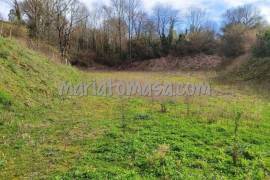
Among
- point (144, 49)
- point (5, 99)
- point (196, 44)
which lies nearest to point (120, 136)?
point (5, 99)

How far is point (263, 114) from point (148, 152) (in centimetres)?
495

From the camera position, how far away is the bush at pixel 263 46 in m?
20.3

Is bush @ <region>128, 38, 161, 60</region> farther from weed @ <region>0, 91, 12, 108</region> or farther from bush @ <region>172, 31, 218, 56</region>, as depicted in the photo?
weed @ <region>0, 91, 12, 108</region>

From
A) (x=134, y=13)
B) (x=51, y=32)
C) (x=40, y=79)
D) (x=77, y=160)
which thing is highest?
(x=134, y=13)

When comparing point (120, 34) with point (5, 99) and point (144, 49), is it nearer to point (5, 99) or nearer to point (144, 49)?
point (144, 49)

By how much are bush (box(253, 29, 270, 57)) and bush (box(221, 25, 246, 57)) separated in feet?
22.6

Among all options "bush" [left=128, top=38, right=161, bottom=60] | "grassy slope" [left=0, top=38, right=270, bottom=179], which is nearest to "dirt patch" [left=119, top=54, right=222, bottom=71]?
"bush" [left=128, top=38, right=161, bottom=60]

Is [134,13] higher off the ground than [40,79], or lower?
higher

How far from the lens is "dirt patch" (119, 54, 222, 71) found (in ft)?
108

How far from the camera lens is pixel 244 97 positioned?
12.2 m

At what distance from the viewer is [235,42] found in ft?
97.3

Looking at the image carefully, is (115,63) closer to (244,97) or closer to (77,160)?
(244,97)

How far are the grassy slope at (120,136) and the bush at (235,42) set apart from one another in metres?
19.1

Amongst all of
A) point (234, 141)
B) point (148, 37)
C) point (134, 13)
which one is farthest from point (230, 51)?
point (234, 141)
